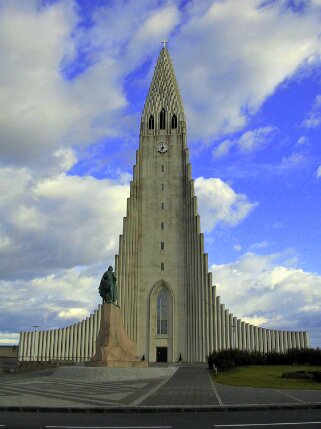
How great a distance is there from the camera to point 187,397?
46.0ft

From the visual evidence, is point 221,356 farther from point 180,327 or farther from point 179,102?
point 179,102

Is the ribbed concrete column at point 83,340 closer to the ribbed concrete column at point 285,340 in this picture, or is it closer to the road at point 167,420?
the ribbed concrete column at point 285,340

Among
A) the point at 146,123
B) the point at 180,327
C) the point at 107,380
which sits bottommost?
the point at 107,380

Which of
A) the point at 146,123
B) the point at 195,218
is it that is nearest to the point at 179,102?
the point at 146,123

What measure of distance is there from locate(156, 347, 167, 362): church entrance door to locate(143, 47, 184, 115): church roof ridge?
90.7ft

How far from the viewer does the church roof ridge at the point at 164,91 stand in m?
58.5

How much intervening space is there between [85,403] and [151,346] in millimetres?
38380

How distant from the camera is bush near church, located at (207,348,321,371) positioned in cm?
3416

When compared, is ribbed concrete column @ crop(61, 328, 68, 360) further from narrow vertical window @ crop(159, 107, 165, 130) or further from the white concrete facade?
narrow vertical window @ crop(159, 107, 165, 130)

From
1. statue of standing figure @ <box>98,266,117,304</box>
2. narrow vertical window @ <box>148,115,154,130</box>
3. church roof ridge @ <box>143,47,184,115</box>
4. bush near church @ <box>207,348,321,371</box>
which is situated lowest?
bush near church @ <box>207,348,321,371</box>

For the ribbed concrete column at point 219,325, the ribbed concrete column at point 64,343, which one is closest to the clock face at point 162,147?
the ribbed concrete column at point 219,325

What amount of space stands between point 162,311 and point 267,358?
55.7 ft

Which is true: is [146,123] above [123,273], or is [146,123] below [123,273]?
above

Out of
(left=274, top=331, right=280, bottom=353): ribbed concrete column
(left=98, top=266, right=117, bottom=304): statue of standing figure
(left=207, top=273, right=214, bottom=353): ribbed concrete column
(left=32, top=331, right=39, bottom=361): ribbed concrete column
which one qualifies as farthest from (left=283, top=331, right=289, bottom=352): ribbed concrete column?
(left=98, top=266, right=117, bottom=304): statue of standing figure
